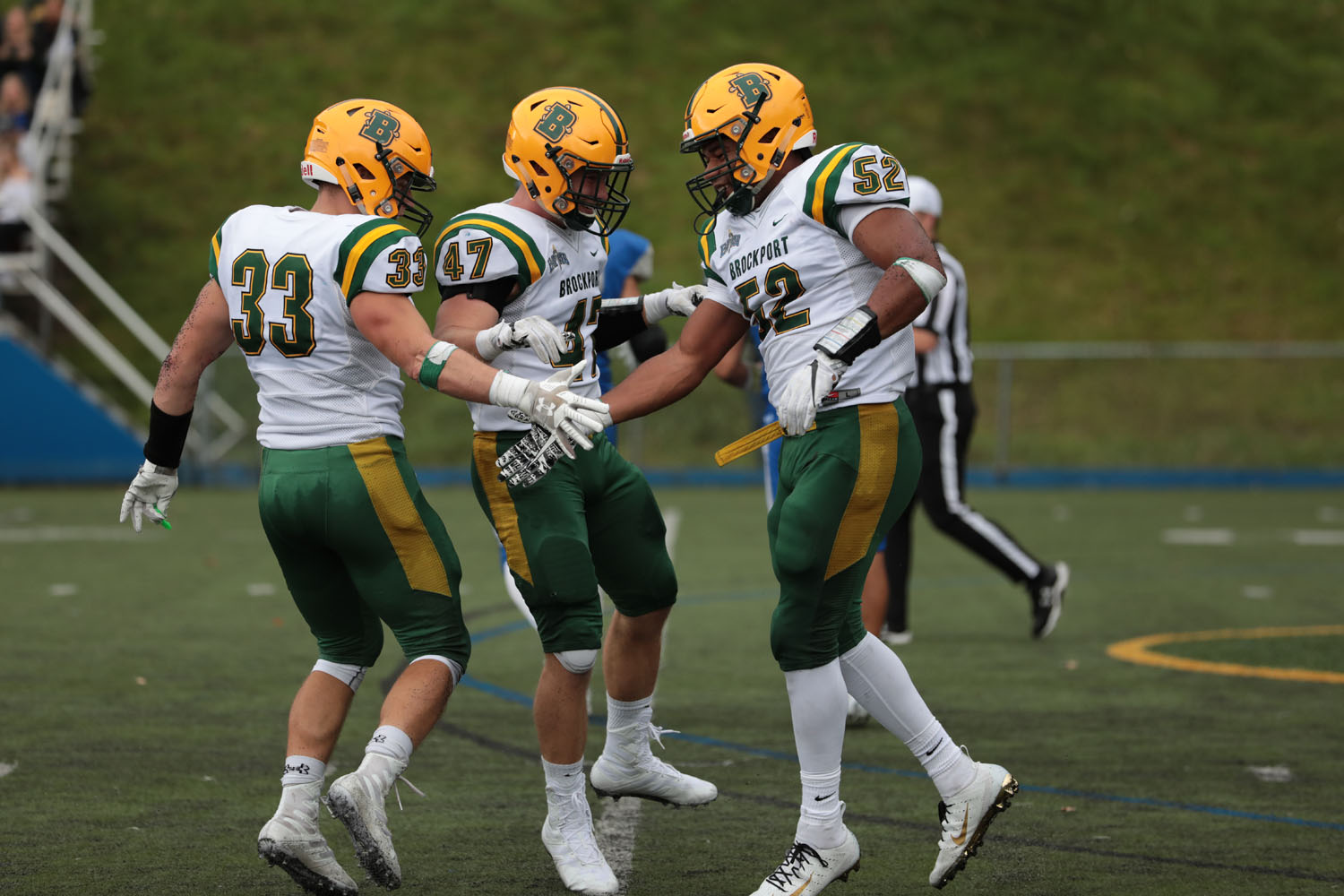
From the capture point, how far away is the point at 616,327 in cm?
488

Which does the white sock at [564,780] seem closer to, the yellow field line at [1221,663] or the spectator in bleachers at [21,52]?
the yellow field line at [1221,663]

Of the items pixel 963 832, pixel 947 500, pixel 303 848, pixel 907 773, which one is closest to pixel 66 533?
pixel 947 500

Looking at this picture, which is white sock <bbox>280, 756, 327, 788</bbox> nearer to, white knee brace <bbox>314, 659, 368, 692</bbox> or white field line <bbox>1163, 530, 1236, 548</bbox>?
white knee brace <bbox>314, 659, 368, 692</bbox>

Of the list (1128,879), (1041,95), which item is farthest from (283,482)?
(1041,95)

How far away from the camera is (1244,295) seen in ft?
65.3

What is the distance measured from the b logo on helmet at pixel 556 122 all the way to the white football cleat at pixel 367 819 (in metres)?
1.72

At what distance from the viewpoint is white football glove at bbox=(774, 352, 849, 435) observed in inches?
154

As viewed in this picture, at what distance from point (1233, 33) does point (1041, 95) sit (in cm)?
330

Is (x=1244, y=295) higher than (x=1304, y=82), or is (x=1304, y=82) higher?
(x=1304, y=82)

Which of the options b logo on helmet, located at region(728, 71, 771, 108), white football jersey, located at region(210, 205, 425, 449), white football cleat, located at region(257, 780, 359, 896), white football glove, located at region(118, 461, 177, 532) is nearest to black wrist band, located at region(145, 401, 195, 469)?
white football glove, located at region(118, 461, 177, 532)

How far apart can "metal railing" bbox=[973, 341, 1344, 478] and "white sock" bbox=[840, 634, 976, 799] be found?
41.3ft

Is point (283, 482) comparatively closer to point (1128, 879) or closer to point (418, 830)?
point (418, 830)

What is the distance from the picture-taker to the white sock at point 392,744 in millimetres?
3922

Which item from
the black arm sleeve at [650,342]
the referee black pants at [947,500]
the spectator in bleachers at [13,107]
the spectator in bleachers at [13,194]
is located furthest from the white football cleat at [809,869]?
the spectator in bleachers at [13,107]
